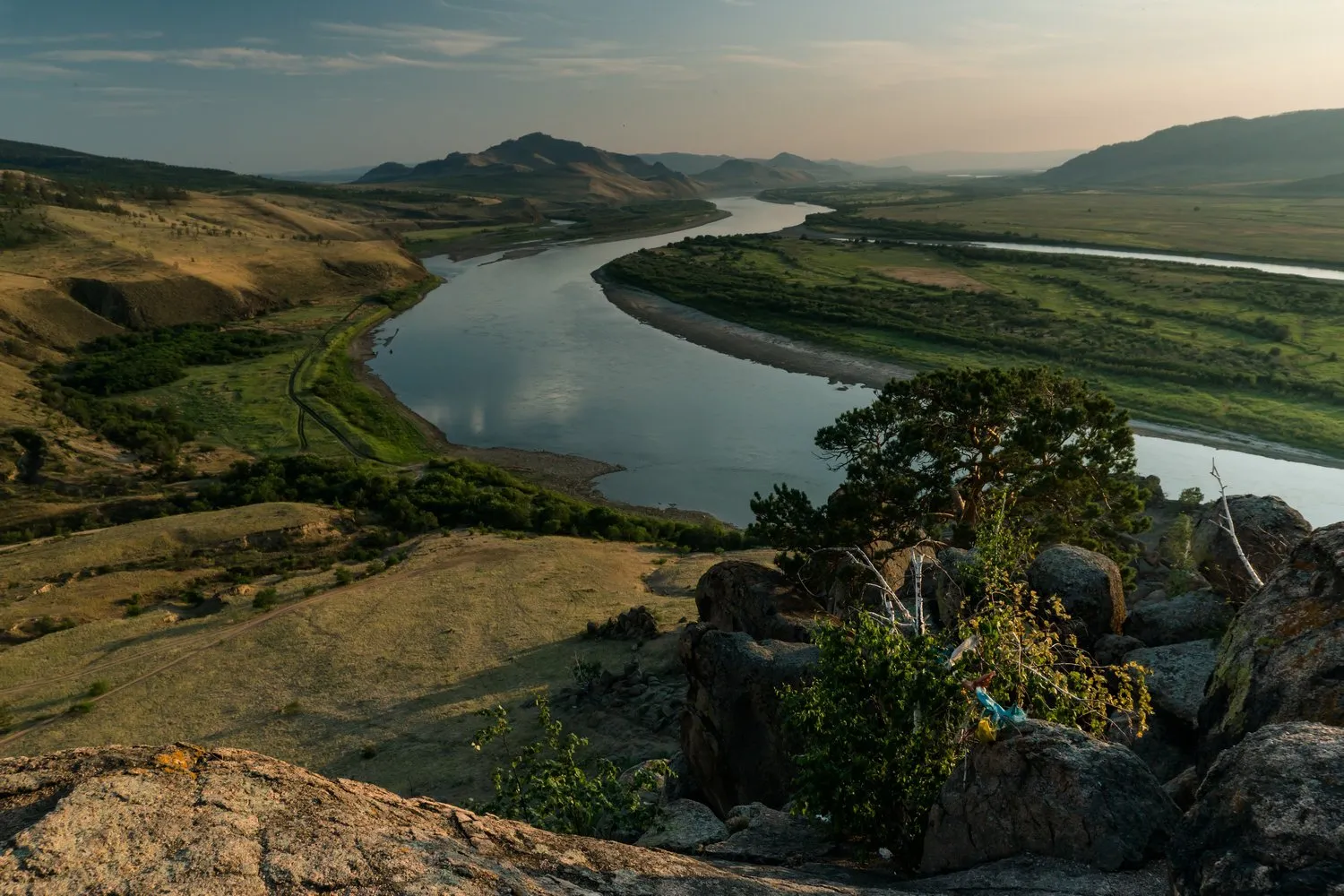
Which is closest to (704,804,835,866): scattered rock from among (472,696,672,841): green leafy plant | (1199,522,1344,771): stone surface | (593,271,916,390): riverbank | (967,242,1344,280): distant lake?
(472,696,672,841): green leafy plant

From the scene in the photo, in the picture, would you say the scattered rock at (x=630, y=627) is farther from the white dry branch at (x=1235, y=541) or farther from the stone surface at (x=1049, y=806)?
the stone surface at (x=1049, y=806)

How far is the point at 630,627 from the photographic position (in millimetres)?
29453

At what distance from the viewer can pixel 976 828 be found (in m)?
8.17

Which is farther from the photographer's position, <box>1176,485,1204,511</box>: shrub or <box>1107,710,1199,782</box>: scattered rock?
<box>1176,485,1204,511</box>: shrub

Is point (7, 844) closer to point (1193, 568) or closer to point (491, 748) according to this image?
point (491, 748)

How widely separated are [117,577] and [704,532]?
88.8ft

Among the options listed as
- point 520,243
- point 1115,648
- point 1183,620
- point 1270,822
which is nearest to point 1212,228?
point 520,243

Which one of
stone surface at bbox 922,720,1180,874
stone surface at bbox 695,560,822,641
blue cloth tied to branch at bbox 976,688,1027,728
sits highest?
blue cloth tied to branch at bbox 976,688,1027,728

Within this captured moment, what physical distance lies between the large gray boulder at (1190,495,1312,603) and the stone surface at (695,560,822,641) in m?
8.90

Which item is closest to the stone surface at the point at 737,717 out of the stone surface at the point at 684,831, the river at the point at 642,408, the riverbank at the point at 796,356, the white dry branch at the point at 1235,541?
the stone surface at the point at 684,831

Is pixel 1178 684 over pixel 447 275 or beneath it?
beneath

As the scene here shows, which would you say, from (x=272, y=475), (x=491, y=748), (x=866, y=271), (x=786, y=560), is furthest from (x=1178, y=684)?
(x=866, y=271)

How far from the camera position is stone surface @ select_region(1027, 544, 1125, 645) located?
52.5ft

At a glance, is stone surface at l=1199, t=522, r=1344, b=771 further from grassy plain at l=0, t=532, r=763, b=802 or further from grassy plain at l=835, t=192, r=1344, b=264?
grassy plain at l=835, t=192, r=1344, b=264
